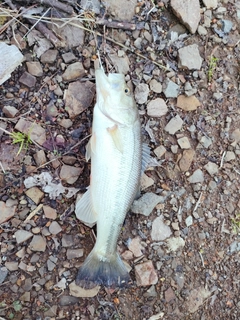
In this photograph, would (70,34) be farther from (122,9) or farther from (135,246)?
(135,246)

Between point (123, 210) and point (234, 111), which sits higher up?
point (234, 111)

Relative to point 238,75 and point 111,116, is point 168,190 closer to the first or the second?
point 111,116

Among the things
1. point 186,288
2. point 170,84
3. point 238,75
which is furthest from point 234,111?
point 186,288

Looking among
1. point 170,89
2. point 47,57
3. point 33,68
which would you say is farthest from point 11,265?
point 170,89

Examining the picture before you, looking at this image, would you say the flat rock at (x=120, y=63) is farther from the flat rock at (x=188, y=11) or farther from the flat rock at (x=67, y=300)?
the flat rock at (x=67, y=300)

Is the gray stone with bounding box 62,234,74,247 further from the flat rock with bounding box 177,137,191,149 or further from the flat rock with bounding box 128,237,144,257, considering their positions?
the flat rock with bounding box 177,137,191,149

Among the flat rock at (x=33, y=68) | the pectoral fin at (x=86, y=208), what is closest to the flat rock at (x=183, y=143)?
the pectoral fin at (x=86, y=208)
